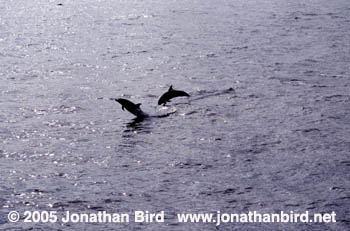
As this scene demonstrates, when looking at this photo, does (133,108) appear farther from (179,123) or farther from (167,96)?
(167,96)

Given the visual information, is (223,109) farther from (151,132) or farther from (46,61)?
(46,61)

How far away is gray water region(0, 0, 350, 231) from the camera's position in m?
6.11

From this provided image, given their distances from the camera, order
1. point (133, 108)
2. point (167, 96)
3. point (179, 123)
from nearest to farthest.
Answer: point (179, 123), point (133, 108), point (167, 96)

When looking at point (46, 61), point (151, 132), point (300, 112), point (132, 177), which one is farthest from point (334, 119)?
point (46, 61)

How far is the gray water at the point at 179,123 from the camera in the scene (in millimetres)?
6109

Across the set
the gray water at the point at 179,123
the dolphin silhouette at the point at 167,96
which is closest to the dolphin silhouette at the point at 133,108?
the gray water at the point at 179,123

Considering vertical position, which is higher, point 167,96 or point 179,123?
point 167,96

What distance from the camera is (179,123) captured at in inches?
339

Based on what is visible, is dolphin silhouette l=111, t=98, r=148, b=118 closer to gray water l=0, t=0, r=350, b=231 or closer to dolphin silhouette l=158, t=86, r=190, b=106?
gray water l=0, t=0, r=350, b=231

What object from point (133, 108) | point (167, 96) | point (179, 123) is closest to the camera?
point (179, 123)

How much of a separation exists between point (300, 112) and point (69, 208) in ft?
14.0

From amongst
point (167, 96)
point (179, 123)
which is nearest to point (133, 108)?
point (179, 123)

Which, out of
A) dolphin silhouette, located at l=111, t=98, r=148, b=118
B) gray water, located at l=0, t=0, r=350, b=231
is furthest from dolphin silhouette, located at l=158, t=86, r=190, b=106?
dolphin silhouette, located at l=111, t=98, r=148, b=118

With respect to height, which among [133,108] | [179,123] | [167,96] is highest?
[167,96]
